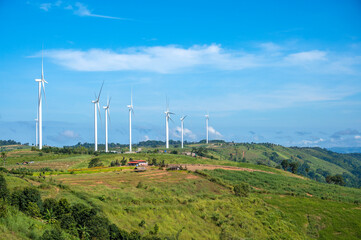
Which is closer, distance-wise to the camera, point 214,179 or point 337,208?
point 337,208

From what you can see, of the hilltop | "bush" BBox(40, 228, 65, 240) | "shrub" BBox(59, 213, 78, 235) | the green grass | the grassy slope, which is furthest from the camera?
the green grass

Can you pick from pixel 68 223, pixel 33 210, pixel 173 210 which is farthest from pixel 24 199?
pixel 173 210

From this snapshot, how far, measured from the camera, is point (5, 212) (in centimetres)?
3192

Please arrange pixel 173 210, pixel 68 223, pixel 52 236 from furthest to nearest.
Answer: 1. pixel 173 210
2. pixel 68 223
3. pixel 52 236

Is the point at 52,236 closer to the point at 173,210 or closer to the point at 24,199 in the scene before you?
the point at 24,199

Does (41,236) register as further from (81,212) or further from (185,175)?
(185,175)

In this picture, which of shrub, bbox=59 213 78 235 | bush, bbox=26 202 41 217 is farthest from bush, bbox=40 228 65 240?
bush, bbox=26 202 41 217

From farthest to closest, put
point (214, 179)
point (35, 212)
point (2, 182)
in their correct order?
point (214, 179), point (2, 182), point (35, 212)

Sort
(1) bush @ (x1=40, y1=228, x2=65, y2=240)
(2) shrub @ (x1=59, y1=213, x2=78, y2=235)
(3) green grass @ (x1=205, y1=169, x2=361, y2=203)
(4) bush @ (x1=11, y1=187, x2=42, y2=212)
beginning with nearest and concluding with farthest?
(1) bush @ (x1=40, y1=228, x2=65, y2=240), (2) shrub @ (x1=59, y1=213, x2=78, y2=235), (4) bush @ (x1=11, y1=187, x2=42, y2=212), (3) green grass @ (x1=205, y1=169, x2=361, y2=203)

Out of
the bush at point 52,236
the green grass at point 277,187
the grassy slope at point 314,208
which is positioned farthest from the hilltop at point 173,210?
the green grass at point 277,187

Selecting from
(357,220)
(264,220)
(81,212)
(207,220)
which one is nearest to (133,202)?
(207,220)

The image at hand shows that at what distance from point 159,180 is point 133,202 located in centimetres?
2988

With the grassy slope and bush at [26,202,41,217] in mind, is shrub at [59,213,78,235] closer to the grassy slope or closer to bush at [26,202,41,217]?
bush at [26,202,41,217]

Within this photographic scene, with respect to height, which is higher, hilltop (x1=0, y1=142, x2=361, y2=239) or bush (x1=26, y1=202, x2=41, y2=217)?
bush (x1=26, y1=202, x2=41, y2=217)
